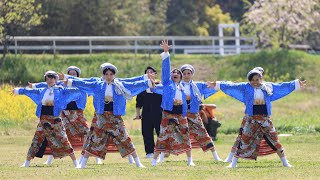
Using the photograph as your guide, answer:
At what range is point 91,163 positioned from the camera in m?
21.8

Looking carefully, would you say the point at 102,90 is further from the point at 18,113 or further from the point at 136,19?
the point at 136,19

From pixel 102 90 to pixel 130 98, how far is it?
0.53 metres

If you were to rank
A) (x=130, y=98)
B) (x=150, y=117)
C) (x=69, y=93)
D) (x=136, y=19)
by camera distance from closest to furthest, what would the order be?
(x=130, y=98)
(x=69, y=93)
(x=150, y=117)
(x=136, y=19)

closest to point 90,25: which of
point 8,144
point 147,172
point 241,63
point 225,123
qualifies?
point 241,63

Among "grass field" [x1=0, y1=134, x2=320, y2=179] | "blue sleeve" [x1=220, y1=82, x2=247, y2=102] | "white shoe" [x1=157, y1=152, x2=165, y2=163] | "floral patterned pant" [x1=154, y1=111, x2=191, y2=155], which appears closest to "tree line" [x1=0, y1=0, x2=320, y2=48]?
"grass field" [x1=0, y1=134, x2=320, y2=179]

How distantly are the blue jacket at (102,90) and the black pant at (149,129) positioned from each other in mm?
3939

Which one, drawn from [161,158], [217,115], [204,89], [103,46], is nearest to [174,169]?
[161,158]

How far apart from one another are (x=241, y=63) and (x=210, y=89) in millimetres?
26264

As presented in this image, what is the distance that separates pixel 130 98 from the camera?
19.5 meters

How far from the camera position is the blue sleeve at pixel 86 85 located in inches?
769

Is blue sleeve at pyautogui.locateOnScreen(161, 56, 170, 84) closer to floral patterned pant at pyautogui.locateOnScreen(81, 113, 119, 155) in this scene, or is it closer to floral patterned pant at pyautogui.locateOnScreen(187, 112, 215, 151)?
floral patterned pant at pyautogui.locateOnScreen(81, 113, 119, 155)

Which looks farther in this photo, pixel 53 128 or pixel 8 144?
pixel 8 144

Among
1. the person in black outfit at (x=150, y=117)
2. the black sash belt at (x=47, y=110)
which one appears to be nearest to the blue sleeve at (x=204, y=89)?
the person in black outfit at (x=150, y=117)

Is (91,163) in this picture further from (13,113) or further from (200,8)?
(200,8)
